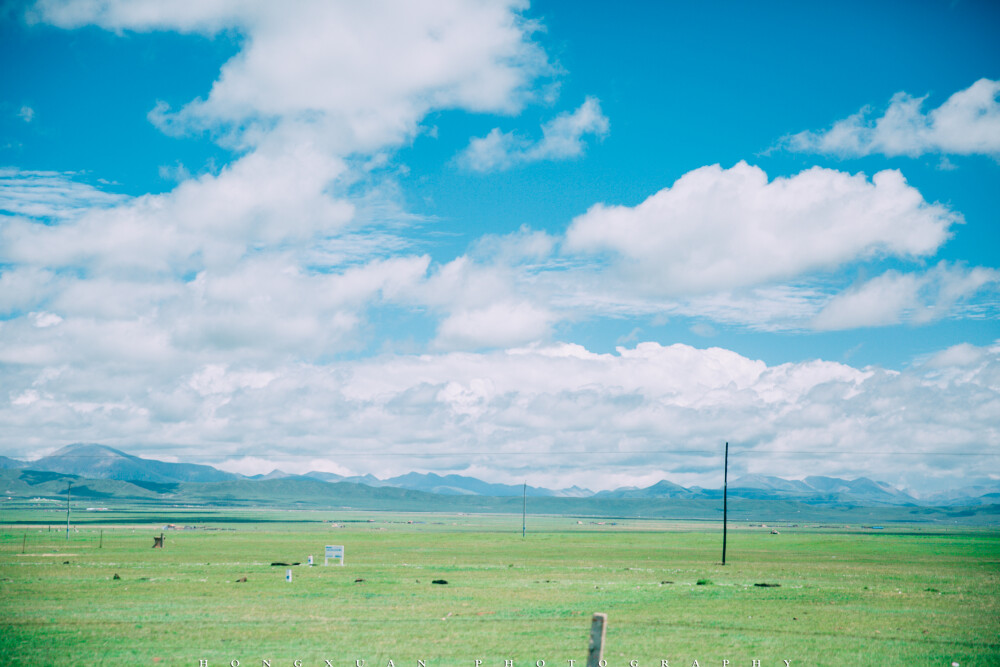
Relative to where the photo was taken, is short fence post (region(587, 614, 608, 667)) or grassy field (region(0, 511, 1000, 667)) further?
grassy field (region(0, 511, 1000, 667))

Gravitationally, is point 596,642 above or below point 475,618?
above

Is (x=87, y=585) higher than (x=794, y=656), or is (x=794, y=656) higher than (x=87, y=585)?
(x=794, y=656)

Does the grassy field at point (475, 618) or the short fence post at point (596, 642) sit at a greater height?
the short fence post at point (596, 642)

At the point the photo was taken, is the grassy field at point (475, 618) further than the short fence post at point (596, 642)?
Yes

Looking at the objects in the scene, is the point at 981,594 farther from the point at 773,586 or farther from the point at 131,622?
the point at 131,622

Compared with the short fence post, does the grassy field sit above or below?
below

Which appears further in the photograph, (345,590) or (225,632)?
(345,590)

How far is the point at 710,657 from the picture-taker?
813 inches

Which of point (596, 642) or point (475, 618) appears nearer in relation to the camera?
point (596, 642)

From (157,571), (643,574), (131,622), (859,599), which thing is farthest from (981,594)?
(157,571)

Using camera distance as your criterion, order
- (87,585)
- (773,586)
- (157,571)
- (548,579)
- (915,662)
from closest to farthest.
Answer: (915,662) < (87,585) < (773,586) < (548,579) < (157,571)

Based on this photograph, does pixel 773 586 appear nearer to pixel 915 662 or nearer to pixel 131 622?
pixel 915 662

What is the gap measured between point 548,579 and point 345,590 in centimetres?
1329

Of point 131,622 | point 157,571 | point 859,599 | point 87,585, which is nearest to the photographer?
point 131,622
